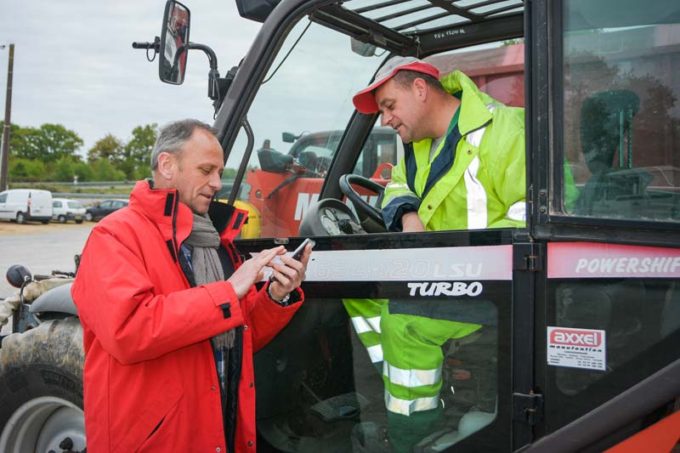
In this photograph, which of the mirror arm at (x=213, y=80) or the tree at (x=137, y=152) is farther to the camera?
the tree at (x=137, y=152)

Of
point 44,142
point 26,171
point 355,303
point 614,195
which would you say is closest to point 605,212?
point 614,195

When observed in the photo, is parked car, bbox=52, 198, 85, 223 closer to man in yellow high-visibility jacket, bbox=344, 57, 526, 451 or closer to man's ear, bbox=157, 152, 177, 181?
man's ear, bbox=157, 152, 177, 181

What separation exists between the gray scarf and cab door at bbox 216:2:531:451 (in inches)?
10.5

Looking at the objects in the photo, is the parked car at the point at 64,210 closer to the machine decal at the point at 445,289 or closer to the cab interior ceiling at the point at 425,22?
the cab interior ceiling at the point at 425,22

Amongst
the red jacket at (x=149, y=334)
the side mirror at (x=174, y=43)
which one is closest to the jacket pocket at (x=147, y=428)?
the red jacket at (x=149, y=334)

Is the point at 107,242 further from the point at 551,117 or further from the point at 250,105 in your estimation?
the point at 551,117

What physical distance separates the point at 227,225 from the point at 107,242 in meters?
0.49

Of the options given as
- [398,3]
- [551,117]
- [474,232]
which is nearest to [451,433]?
[474,232]

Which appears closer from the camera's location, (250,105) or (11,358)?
(250,105)

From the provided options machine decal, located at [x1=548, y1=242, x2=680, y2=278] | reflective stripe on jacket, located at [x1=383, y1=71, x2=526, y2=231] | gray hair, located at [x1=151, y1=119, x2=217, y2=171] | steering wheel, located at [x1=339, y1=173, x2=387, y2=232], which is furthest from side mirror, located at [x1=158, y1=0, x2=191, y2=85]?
machine decal, located at [x1=548, y1=242, x2=680, y2=278]

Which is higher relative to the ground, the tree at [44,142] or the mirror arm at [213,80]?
the tree at [44,142]

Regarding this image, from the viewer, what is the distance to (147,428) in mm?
2043

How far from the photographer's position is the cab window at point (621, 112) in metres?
1.70

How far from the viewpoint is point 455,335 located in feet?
6.63
